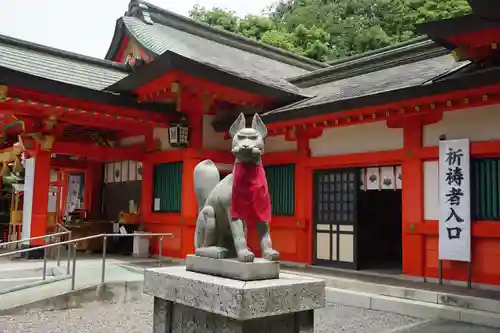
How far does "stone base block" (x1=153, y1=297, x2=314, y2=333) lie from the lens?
3803 millimetres

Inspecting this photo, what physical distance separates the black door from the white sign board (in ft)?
7.04

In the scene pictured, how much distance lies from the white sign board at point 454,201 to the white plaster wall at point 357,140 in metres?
1.19

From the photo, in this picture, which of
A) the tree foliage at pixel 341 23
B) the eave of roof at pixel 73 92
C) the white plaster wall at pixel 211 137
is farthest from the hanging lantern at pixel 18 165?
the tree foliage at pixel 341 23

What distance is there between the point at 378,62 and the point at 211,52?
5.39 metres

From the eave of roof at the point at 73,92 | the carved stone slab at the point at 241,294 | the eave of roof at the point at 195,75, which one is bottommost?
the carved stone slab at the point at 241,294

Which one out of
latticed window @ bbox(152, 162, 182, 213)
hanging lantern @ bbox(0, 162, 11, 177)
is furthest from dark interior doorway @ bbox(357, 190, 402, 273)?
hanging lantern @ bbox(0, 162, 11, 177)

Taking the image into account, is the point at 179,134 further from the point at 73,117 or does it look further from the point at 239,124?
the point at 239,124

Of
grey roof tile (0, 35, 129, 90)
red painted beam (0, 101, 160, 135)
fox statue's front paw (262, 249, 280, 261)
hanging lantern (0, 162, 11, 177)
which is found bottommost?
fox statue's front paw (262, 249, 280, 261)

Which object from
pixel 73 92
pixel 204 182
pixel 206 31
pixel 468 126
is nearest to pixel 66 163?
pixel 73 92

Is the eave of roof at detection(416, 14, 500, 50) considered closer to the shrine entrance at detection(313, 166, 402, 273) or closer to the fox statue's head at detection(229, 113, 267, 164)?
the shrine entrance at detection(313, 166, 402, 273)

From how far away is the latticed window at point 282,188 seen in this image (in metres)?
10.8

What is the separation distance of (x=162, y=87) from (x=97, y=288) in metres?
4.48

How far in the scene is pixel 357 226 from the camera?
9805mm

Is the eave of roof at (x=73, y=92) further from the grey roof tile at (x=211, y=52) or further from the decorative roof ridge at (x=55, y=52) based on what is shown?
the decorative roof ridge at (x=55, y=52)
